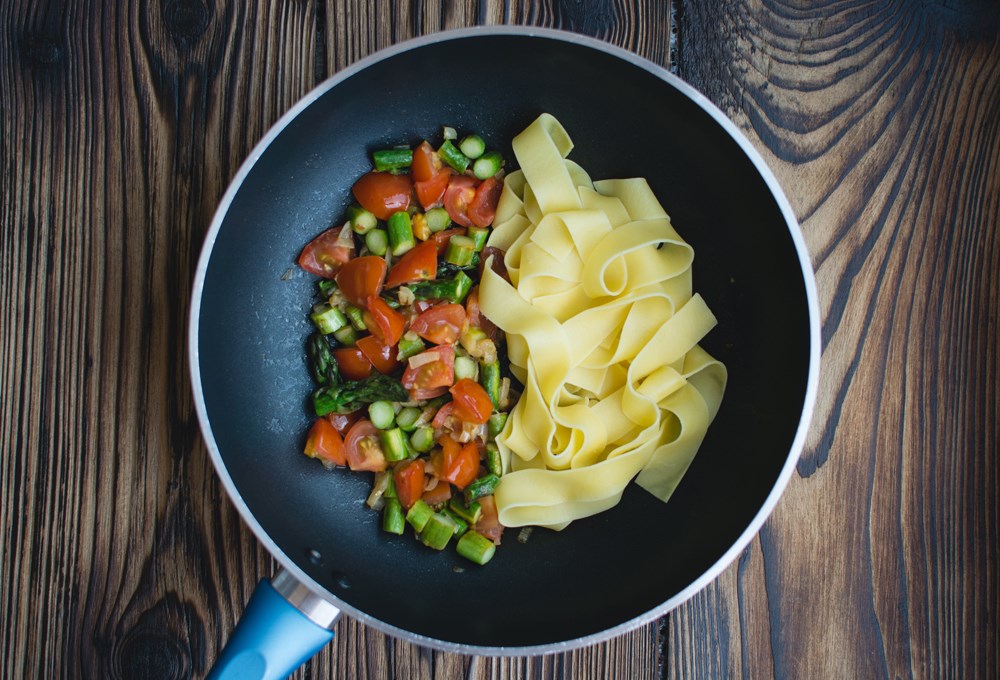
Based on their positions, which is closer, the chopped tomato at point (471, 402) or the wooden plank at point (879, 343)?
the chopped tomato at point (471, 402)

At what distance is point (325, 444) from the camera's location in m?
2.26

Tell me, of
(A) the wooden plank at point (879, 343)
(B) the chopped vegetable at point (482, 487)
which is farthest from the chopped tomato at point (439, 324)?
(A) the wooden plank at point (879, 343)

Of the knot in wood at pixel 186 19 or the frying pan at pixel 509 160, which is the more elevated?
the knot in wood at pixel 186 19

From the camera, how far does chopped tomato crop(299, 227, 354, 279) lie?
233 cm

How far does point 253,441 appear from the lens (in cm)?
220

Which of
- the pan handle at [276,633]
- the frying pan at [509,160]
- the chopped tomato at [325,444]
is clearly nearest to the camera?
the pan handle at [276,633]

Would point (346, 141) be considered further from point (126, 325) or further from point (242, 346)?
point (126, 325)

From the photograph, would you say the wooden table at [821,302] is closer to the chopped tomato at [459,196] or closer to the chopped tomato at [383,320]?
the chopped tomato at [459,196]

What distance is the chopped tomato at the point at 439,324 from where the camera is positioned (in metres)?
2.30

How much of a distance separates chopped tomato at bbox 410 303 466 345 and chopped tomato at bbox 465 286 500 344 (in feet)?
0.19

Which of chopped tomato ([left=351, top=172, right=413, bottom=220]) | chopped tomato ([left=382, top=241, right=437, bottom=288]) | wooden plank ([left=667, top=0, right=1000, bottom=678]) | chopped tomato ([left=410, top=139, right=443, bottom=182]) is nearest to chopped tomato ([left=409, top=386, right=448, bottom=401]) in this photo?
chopped tomato ([left=382, top=241, right=437, bottom=288])

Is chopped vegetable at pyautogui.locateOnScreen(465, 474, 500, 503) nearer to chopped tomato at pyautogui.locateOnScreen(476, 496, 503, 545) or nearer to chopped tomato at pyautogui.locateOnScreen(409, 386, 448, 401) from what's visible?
chopped tomato at pyautogui.locateOnScreen(476, 496, 503, 545)

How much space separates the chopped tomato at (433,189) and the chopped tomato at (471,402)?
59 cm

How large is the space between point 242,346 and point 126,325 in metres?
0.48
